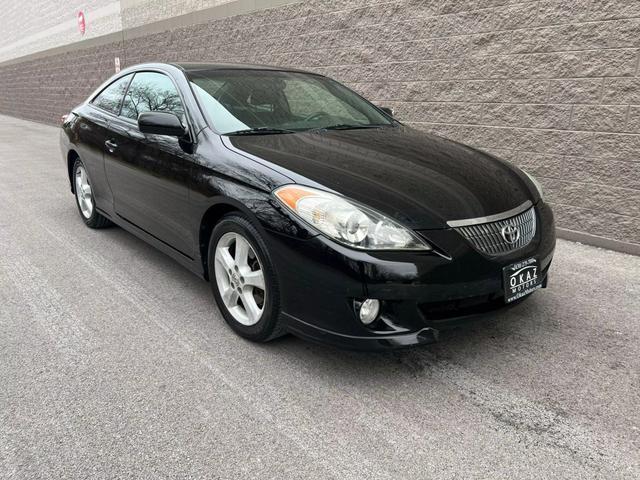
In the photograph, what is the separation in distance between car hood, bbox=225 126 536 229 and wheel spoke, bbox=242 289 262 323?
73 cm

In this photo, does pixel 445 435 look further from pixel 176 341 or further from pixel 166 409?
pixel 176 341

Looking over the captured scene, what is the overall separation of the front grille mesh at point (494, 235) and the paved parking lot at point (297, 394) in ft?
1.24

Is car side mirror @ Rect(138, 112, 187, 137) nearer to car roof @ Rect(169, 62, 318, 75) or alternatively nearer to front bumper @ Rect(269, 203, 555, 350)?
car roof @ Rect(169, 62, 318, 75)

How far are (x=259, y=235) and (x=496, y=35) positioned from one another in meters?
3.93

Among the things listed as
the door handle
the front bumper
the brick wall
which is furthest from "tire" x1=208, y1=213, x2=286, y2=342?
the brick wall

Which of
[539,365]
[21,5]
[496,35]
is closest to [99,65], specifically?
[21,5]

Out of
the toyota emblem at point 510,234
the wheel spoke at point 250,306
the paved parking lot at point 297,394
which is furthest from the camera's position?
the wheel spoke at point 250,306

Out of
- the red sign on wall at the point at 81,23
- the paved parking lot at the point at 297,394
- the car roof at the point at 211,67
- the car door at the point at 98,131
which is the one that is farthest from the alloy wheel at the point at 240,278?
the red sign on wall at the point at 81,23

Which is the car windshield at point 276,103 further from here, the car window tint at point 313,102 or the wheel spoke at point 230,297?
the wheel spoke at point 230,297

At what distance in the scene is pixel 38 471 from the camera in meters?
2.02

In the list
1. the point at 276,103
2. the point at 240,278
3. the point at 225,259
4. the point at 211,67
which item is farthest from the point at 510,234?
the point at 211,67

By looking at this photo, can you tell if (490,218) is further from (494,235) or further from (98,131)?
(98,131)

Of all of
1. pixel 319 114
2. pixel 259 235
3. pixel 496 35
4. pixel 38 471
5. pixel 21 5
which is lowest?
pixel 38 471

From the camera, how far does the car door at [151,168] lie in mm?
3311
